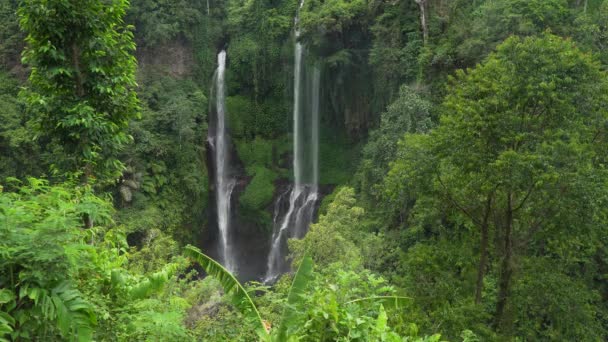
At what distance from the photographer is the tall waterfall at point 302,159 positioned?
26.2 meters

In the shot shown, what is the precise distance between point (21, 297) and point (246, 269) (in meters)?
23.0

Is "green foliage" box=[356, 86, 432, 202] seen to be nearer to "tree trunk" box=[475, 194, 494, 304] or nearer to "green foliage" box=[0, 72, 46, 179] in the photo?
"tree trunk" box=[475, 194, 494, 304]

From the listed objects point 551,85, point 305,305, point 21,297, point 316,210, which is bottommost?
point 316,210

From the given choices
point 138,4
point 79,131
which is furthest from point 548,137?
point 138,4

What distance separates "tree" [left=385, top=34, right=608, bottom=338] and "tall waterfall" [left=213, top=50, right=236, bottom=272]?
17859 millimetres

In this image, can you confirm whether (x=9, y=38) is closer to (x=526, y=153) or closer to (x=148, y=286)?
(x=148, y=286)

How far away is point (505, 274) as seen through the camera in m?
10.5

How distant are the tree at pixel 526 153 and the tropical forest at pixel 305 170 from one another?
5cm

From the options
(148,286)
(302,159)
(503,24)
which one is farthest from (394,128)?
(148,286)

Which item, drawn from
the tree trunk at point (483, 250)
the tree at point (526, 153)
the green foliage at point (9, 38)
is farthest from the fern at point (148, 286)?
the green foliage at point (9, 38)

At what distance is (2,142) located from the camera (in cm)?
2116

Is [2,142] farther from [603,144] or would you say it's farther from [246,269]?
[603,144]

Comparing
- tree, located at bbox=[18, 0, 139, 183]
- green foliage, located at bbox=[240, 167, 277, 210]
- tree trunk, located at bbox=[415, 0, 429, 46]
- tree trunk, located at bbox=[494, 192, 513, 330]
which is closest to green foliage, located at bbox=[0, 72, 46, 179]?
green foliage, located at bbox=[240, 167, 277, 210]

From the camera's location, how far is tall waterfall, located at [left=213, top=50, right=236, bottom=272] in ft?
89.6
